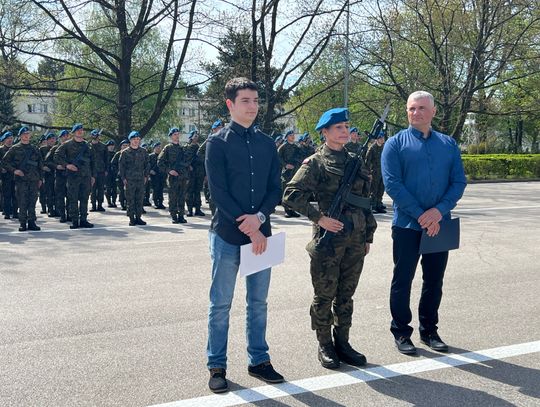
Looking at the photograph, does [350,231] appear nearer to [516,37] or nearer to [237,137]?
[237,137]

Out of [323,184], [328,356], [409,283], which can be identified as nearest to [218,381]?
[328,356]

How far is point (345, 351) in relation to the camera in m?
4.22

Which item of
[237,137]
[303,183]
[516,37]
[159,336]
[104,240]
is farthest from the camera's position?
[516,37]

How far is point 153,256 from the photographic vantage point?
8500 millimetres

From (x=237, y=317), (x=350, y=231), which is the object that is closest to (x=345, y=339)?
(x=350, y=231)

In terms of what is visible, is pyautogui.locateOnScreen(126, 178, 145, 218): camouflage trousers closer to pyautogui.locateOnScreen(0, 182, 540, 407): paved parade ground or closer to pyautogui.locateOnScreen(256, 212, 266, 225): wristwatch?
pyautogui.locateOnScreen(0, 182, 540, 407): paved parade ground

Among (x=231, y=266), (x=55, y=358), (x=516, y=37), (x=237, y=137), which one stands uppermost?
(x=516, y=37)

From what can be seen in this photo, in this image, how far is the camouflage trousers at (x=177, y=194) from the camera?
12766 mm

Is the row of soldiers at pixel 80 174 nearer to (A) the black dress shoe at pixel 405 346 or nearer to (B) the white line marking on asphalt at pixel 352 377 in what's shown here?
(A) the black dress shoe at pixel 405 346

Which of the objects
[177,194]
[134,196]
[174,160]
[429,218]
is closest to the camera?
[429,218]

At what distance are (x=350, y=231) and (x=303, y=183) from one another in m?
0.48

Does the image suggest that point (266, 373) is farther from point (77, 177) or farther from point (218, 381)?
point (77, 177)

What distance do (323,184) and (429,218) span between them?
2.94 ft

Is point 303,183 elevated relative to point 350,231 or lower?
elevated
